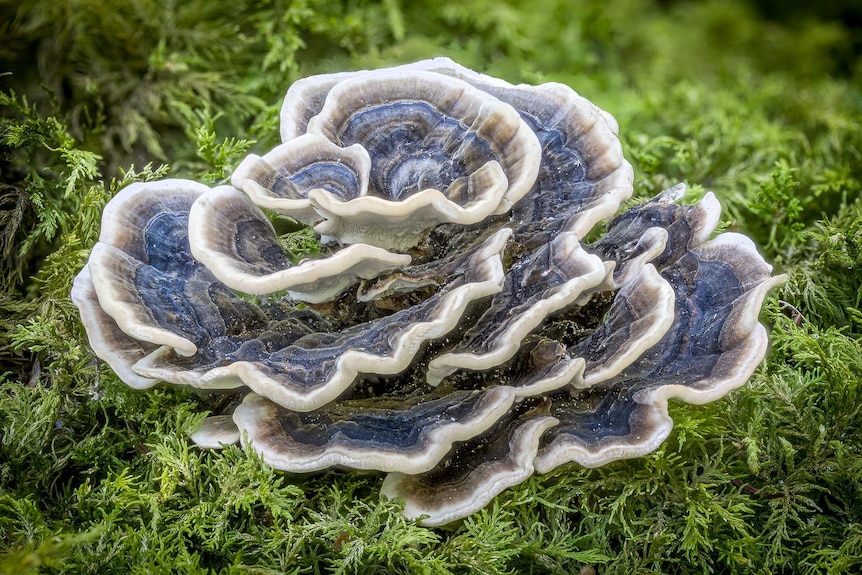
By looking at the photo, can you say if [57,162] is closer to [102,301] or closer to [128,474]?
[102,301]

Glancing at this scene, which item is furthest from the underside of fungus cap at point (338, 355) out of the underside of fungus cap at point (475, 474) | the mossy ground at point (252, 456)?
the underside of fungus cap at point (475, 474)

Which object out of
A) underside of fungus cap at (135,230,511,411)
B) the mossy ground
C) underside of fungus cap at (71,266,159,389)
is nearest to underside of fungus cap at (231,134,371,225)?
underside of fungus cap at (135,230,511,411)

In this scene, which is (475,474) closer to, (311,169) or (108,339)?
(311,169)

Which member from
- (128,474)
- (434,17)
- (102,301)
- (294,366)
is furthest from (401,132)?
(434,17)

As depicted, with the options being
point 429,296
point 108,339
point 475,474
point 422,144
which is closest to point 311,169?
point 422,144

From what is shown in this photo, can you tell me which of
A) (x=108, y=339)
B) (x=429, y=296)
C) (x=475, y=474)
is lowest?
(x=475, y=474)

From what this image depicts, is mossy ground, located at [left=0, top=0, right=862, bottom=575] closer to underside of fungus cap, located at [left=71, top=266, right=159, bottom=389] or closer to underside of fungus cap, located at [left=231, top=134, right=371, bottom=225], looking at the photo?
underside of fungus cap, located at [left=71, top=266, right=159, bottom=389]
